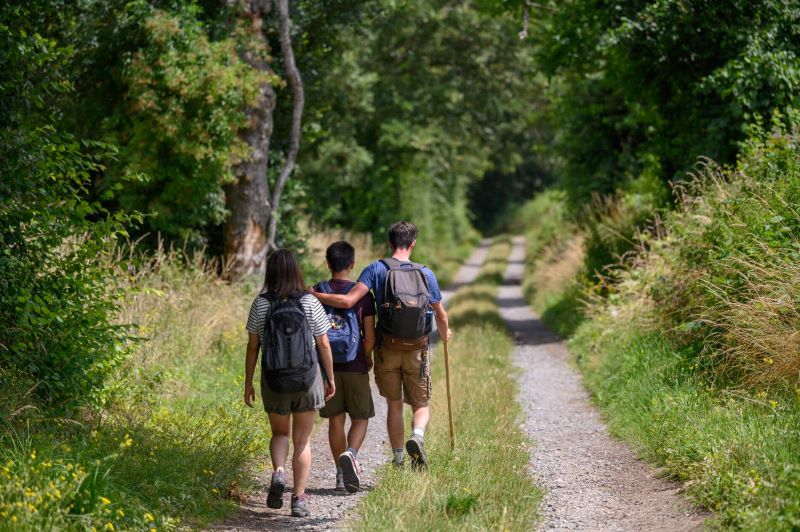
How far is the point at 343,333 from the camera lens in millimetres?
6645

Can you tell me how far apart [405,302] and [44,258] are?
2682 millimetres

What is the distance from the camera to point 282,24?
1423cm

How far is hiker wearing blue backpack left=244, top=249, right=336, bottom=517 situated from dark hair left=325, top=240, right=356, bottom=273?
48 cm

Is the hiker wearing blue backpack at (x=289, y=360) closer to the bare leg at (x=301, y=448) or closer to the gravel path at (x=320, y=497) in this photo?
the bare leg at (x=301, y=448)

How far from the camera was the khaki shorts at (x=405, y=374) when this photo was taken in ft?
22.7

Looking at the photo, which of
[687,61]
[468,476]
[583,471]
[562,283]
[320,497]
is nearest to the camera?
[468,476]

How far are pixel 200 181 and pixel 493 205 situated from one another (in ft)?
183

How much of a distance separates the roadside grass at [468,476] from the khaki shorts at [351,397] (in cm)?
52

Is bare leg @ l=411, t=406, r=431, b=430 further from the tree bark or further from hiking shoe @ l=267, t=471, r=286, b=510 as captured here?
the tree bark

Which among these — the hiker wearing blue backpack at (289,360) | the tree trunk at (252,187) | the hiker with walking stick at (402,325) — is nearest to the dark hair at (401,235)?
the hiker with walking stick at (402,325)

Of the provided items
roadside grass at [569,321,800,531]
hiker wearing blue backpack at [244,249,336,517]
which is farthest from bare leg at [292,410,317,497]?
roadside grass at [569,321,800,531]

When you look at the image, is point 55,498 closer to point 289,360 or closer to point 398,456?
point 289,360

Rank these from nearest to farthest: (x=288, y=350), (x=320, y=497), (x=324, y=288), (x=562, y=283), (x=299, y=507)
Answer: (x=288, y=350)
(x=299, y=507)
(x=324, y=288)
(x=320, y=497)
(x=562, y=283)

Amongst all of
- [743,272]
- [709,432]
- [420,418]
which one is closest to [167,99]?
[420,418]
